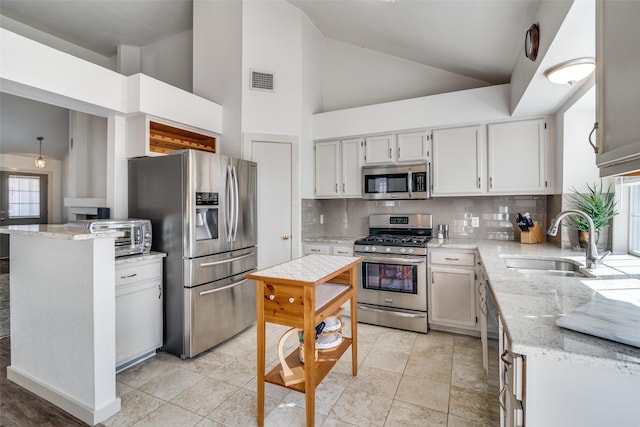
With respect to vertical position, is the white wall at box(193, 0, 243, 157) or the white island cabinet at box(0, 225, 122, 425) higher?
the white wall at box(193, 0, 243, 157)

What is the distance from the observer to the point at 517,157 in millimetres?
3082

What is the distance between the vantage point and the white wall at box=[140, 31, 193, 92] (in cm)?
438

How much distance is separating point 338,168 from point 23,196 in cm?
685

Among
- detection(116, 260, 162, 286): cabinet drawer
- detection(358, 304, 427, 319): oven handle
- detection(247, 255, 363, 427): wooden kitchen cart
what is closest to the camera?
detection(247, 255, 363, 427): wooden kitchen cart

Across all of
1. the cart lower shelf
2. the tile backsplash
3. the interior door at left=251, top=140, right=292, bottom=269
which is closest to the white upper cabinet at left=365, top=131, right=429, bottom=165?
the tile backsplash

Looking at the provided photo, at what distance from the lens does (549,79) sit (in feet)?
6.59

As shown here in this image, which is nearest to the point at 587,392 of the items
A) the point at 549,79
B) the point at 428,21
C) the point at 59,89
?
the point at 549,79

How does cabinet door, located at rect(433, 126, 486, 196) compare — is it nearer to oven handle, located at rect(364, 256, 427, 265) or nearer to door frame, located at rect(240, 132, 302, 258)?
oven handle, located at rect(364, 256, 427, 265)

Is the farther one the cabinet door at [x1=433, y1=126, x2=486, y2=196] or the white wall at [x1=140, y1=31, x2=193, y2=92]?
the white wall at [x1=140, y1=31, x2=193, y2=92]

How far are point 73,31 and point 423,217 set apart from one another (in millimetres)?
5248

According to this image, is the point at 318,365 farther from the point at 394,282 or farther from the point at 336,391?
the point at 394,282

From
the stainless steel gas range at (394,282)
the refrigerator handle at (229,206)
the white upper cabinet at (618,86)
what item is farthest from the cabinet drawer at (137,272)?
the white upper cabinet at (618,86)

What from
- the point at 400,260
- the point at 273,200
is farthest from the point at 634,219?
the point at 273,200

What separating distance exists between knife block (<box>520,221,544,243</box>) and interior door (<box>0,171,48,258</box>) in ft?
28.3
